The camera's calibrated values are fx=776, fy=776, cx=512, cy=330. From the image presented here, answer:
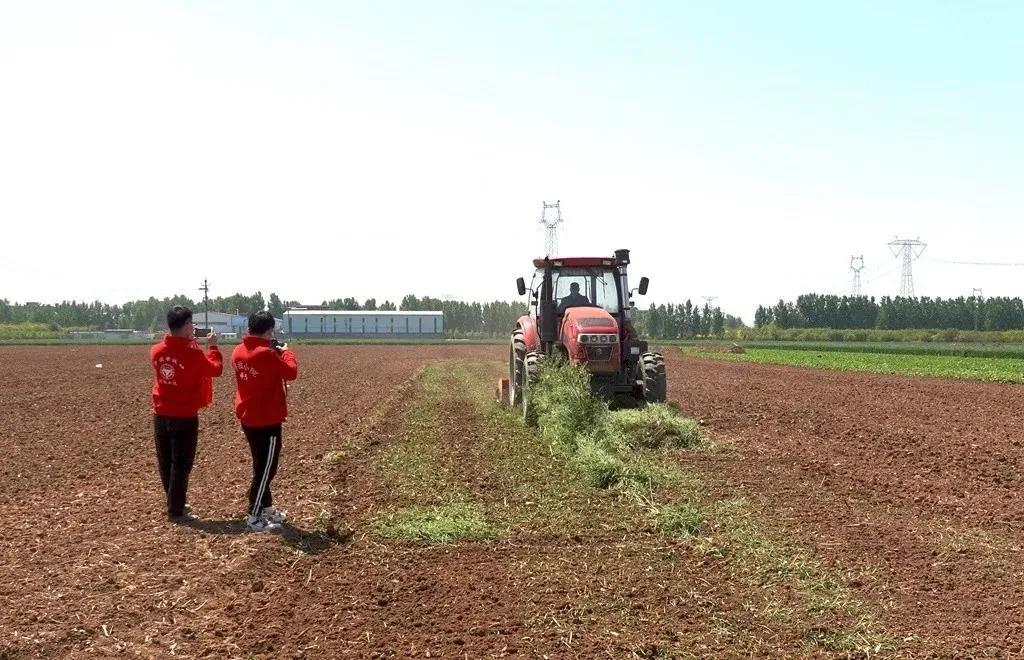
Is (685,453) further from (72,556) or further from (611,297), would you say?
(72,556)

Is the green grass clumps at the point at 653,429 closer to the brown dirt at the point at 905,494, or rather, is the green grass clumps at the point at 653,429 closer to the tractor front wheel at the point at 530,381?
the brown dirt at the point at 905,494

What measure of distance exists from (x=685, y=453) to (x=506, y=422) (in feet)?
12.2

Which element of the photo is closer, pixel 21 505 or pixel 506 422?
pixel 21 505

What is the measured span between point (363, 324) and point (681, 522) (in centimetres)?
11486

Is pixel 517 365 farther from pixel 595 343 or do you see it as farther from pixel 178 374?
pixel 178 374

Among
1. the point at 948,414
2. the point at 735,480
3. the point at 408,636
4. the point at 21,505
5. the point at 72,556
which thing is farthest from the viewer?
the point at 948,414

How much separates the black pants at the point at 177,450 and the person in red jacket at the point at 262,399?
68 cm

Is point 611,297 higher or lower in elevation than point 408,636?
higher

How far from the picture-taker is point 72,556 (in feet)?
20.0

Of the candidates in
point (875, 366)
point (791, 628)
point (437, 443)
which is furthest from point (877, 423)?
point (875, 366)

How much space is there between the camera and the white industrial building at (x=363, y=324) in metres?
115

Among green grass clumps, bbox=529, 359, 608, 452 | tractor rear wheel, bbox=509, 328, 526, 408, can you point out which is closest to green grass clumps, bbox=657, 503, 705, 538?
green grass clumps, bbox=529, 359, 608, 452

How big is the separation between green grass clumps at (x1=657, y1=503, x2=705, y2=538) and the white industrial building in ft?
355

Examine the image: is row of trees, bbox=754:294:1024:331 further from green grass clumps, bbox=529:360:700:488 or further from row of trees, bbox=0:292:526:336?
green grass clumps, bbox=529:360:700:488
